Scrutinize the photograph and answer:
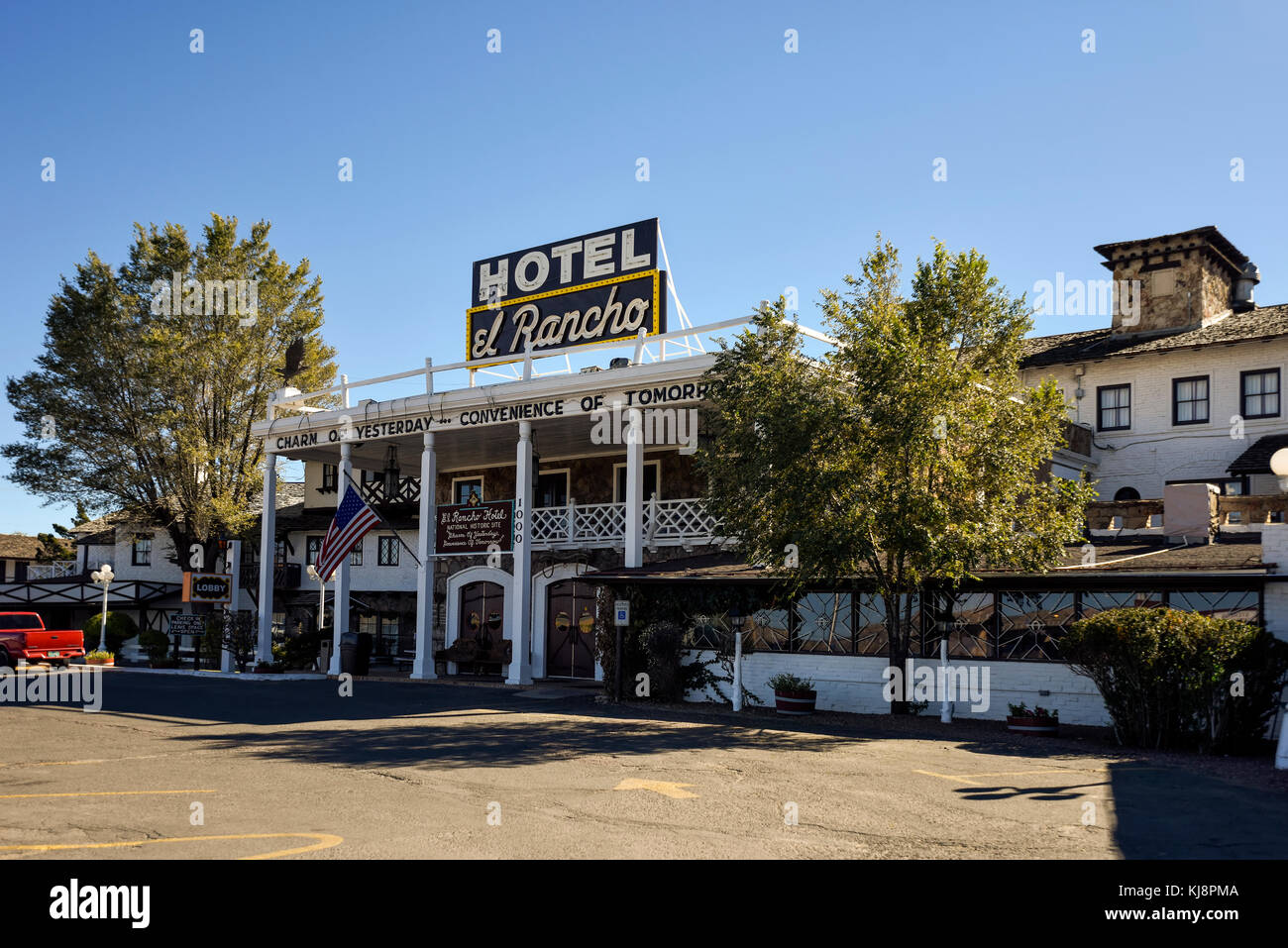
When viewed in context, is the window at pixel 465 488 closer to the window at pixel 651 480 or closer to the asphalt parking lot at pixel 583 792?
the window at pixel 651 480

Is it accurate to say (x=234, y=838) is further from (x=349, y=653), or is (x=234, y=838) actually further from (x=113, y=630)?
(x=113, y=630)

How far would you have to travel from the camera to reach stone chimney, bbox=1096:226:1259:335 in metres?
29.5

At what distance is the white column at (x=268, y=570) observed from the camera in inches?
1142

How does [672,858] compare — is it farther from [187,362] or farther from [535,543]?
[187,362]

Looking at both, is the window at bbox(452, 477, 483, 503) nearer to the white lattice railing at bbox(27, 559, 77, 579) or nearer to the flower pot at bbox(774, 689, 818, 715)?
the flower pot at bbox(774, 689, 818, 715)

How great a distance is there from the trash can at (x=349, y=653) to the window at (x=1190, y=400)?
824 inches

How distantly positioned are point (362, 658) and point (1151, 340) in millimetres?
21717

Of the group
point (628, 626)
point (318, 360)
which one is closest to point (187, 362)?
point (318, 360)

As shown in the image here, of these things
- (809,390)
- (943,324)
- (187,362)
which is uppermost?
(187,362)

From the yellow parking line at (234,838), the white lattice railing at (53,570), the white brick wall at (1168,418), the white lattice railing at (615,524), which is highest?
the white brick wall at (1168,418)

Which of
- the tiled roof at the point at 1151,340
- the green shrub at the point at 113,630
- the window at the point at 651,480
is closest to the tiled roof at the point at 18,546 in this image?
the green shrub at the point at 113,630
